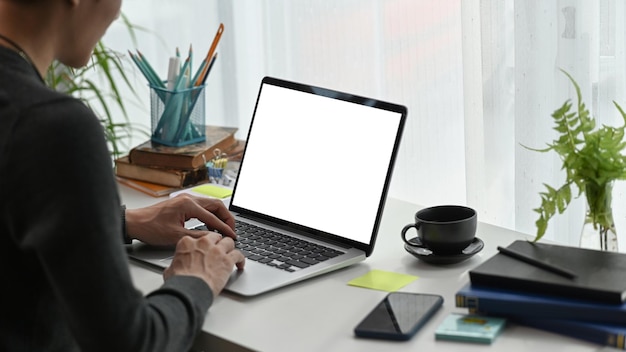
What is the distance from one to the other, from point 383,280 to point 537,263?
0.25 m

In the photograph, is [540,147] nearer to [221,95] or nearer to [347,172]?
[347,172]

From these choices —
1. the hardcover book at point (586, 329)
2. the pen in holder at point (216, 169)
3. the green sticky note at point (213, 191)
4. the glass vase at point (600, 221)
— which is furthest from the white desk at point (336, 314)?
the pen in holder at point (216, 169)

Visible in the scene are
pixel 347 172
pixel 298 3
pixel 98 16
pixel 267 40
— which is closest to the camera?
pixel 98 16

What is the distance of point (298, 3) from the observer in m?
2.55

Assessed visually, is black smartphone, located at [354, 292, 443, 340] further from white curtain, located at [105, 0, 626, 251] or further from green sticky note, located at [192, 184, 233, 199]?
white curtain, located at [105, 0, 626, 251]

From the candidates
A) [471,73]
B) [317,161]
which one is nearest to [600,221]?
[317,161]

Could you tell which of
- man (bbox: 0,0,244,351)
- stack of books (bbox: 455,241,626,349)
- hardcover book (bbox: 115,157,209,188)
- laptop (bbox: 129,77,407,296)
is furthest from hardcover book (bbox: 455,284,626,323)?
hardcover book (bbox: 115,157,209,188)

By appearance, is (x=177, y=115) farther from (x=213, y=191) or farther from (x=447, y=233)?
(x=447, y=233)

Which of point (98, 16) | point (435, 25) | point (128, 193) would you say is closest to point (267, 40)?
point (435, 25)

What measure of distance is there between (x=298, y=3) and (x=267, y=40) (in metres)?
0.25

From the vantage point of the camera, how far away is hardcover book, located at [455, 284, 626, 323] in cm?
108

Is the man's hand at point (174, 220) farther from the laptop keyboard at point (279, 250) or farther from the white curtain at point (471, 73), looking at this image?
the white curtain at point (471, 73)

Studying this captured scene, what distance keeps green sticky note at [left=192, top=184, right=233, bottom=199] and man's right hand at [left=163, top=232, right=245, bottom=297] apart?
0.43m

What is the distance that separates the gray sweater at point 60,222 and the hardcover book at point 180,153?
34.3 inches
